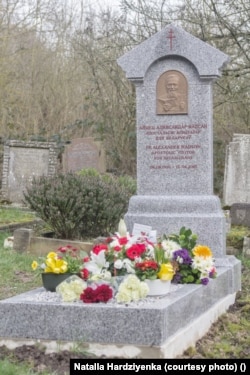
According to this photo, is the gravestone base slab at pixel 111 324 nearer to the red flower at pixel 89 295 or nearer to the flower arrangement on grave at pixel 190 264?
the red flower at pixel 89 295

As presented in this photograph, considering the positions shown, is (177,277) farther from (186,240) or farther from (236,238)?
(236,238)

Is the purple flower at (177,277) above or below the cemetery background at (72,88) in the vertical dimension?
below

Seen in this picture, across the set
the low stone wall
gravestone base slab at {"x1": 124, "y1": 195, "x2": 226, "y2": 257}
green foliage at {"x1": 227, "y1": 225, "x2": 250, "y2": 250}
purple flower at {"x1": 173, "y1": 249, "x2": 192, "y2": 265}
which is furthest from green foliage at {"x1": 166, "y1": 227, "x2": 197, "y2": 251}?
green foliage at {"x1": 227, "y1": 225, "x2": 250, "y2": 250}

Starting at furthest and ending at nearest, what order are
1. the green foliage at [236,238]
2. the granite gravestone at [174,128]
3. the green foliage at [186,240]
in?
the green foliage at [236,238] < the granite gravestone at [174,128] < the green foliage at [186,240]

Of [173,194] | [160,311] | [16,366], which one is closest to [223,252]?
[173,194]

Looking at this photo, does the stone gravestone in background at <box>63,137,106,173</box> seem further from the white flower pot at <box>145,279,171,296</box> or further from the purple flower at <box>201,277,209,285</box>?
the white flower pot at <box>145,279,171,296</box>

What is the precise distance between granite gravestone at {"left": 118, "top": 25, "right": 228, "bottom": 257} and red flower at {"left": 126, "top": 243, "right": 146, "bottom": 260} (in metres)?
2.13

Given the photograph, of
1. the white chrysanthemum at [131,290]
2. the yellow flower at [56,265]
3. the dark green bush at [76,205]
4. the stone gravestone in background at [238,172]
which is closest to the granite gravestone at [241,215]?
the dark green bush at [76,205]

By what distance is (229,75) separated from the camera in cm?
1531

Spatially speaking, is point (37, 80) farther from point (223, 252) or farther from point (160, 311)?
point (160, 311)

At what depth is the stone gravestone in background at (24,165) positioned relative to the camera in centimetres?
1859

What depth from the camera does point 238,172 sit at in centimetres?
1517

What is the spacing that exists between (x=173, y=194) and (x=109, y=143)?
15144 mm

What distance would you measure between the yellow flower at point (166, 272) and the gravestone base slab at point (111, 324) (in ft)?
0.51
